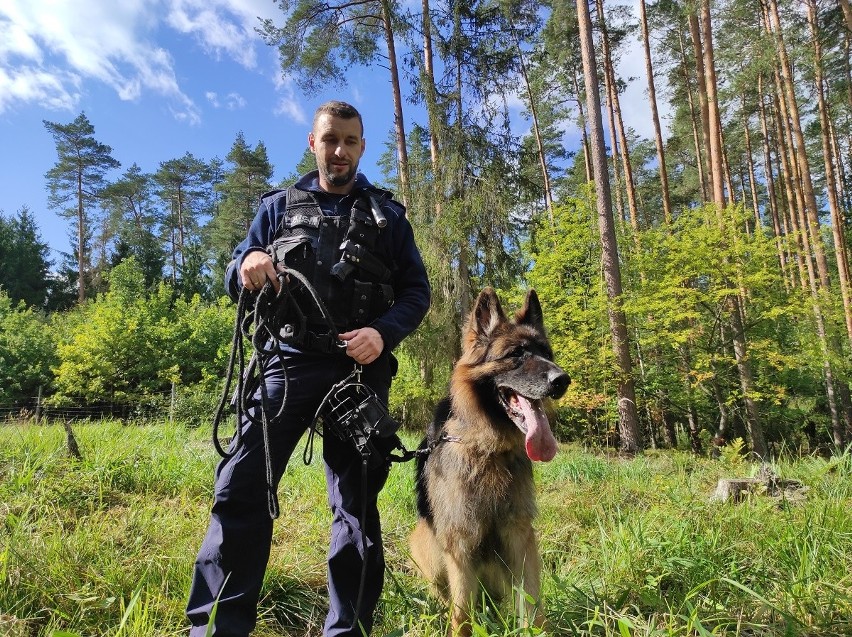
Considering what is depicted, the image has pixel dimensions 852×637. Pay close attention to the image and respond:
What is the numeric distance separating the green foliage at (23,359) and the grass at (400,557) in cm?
1861

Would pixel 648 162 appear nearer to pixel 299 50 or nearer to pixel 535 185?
pixel 535 185

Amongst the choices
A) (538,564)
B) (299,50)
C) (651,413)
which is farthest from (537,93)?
(538,564)

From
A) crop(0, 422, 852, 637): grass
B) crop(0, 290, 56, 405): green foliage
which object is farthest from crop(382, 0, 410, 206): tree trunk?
crop(0, 290, 56, 405): green foliage

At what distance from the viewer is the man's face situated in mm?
2166

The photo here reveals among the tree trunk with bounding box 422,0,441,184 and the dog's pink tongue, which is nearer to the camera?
the dog's pink tongue

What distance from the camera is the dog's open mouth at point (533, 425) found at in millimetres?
2264

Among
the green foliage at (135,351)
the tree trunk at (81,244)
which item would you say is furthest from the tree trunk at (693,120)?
the tree trunk at (81,244)

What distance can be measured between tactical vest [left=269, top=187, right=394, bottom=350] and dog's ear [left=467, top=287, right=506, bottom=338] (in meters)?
0.65

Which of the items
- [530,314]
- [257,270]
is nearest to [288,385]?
[257,270]

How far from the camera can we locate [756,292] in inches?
487

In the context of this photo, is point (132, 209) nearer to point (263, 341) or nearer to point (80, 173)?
point (80, 173)

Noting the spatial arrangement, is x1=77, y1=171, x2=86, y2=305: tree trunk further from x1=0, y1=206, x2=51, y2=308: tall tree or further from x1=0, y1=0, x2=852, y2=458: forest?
x1=0, y1=0, x2=852, y2=458: forest

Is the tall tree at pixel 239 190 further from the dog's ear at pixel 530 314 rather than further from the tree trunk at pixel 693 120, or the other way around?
the dog's ear at pixel 530 314

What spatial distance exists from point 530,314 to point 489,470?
0.91m
